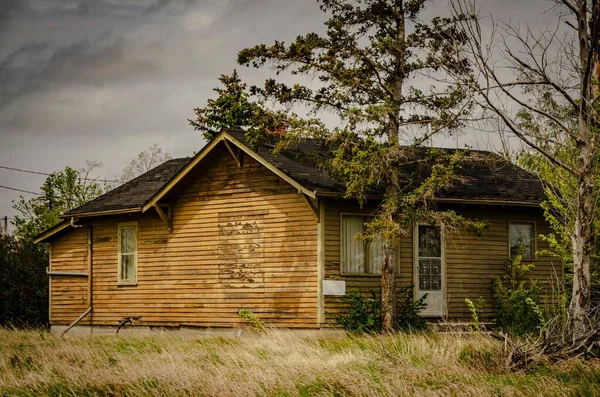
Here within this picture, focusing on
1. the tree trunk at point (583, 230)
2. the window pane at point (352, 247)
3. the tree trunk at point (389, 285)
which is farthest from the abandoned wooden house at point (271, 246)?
the tree trunk at point (583, 230)

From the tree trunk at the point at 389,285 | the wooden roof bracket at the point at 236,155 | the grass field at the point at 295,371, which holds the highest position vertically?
the wooden roof bracket at the point at 236,155

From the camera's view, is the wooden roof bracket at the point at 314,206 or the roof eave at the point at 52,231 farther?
the roof eave at the point at 52,231

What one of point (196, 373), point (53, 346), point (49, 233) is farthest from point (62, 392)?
point (49, 233)

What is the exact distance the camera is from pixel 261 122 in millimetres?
21047

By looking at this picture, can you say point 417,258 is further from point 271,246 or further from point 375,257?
point 271,246

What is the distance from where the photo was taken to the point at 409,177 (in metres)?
22.6

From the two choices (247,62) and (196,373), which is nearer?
(196,373)

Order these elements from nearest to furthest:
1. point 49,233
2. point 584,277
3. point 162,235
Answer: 1. point 584,277
2. point 162,235
3. point 49,233

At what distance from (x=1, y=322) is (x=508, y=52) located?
20482 mm

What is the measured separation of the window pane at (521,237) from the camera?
24.7 metres

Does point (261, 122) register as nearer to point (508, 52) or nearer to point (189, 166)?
point (189, 166)

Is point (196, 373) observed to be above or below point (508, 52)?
below

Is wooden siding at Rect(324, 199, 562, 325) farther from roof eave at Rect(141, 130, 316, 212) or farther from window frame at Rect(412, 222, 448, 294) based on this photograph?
roof eave at Rect(141, 130, 316, 212)

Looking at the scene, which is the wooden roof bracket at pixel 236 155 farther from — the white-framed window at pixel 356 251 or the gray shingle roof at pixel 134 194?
the white-framed window at pixel 356 251
